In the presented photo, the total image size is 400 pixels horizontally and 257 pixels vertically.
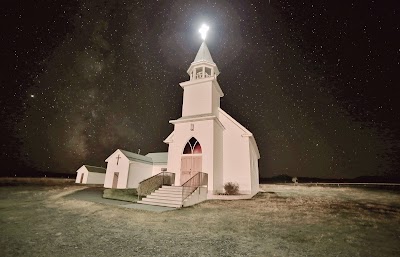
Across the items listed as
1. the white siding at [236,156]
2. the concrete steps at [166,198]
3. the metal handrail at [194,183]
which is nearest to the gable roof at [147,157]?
the white siding at [236,156]

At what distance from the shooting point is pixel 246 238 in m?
6.41

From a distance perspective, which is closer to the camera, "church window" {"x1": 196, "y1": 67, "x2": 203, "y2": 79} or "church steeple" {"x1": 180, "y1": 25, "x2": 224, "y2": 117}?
"church steeple" {"x1": 180, "y1": 25, "x2": 224, "y2": 117}

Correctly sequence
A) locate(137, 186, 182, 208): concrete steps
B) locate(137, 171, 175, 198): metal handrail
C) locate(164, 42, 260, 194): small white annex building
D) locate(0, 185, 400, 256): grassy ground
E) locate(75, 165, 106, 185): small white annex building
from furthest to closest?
1. locate(75, 165, 106, 185): small white annex building
2. locate(164, 42, 260, 194): small white annex building
3. locate(137, 171, 175, 198): metal handrail
4. locate(137, 186, 182, 208): concrete steps
5. locate(0, 185, 400, 256): grassy ground

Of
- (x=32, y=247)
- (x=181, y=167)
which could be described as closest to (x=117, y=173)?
(x=181, y=167)

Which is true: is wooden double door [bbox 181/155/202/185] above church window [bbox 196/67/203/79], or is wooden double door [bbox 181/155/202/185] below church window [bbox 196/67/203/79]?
below

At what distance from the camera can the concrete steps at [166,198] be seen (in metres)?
11.7

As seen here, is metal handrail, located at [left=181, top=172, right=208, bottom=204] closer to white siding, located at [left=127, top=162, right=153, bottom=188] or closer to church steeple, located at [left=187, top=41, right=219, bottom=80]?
church steeple, located at [left=187, top=41, right=219, bottom=80]

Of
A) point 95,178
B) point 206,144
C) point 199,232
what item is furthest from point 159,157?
point 199,232

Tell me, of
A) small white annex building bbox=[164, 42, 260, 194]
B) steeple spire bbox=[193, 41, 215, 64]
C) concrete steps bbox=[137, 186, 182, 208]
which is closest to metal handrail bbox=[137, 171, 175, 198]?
concrete steps bbox=[137, 186, 182, 208]

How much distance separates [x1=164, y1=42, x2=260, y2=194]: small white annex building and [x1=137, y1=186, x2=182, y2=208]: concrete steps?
2483mm

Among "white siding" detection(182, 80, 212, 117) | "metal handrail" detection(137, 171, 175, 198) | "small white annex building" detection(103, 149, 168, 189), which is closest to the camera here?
"metal handrail" detection(137, 171, 175, 198)

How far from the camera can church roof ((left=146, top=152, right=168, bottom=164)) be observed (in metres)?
30.2

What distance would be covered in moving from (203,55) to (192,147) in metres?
9.20

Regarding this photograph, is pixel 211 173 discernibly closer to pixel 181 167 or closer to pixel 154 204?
pixel 181 167
